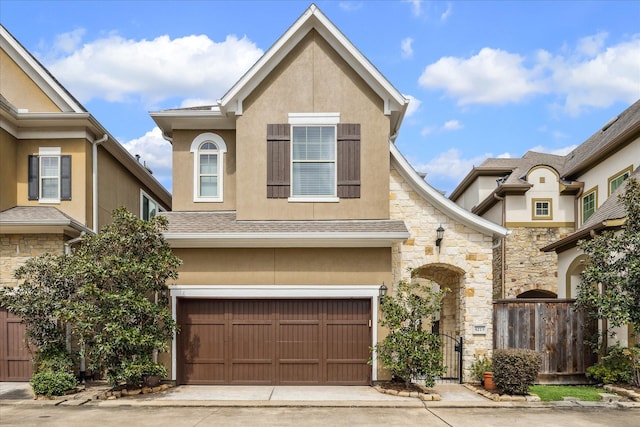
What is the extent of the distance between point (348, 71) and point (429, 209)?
4046 mm

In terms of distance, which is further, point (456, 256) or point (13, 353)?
point (13, 353)

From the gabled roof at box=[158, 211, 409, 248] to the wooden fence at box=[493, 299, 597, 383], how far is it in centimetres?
363

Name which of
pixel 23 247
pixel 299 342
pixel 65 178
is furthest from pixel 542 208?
pixel 23 247

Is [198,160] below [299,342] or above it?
above

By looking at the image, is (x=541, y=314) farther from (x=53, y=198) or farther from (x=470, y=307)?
(x=53, y=198)

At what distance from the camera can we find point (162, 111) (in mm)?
14336

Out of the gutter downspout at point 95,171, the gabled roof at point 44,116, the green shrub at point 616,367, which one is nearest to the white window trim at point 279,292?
the gutter downspout at point 95,171

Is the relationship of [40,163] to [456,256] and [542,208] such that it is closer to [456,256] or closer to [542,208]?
[456,256]

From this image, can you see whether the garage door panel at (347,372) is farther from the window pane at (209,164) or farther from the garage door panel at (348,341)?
the window pane at (209,164)

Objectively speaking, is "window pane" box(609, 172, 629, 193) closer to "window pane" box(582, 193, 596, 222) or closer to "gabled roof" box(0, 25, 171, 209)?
"window pane" box(582, 193, 596, 222)

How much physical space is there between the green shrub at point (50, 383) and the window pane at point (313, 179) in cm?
675

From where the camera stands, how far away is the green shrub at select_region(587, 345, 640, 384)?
40.3 ft

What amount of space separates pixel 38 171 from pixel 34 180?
0.27 metres

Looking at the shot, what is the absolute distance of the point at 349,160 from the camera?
13.8 m
